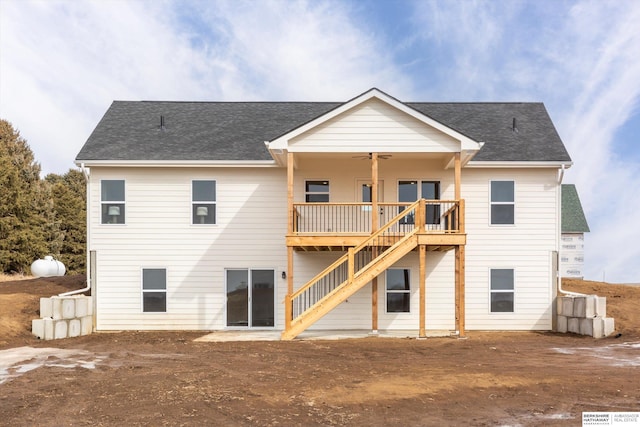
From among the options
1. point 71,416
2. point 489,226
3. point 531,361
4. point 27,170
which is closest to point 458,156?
point 489,226

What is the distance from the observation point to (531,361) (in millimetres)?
11477

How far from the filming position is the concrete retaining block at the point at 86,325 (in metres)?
16.6

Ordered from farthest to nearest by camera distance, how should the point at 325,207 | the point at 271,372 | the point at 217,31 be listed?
the point at 217,31, the point at 325,207, the point at 271,372

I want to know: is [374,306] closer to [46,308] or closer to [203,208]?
[203,208]

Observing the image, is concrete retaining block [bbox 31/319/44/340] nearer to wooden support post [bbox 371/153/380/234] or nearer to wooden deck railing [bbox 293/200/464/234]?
wooden deck railing [bbox 293/200/464/234]

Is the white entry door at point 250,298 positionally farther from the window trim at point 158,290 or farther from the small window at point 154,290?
the small window at point 154,290

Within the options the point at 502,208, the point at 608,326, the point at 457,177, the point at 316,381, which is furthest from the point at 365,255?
the point at 316,381

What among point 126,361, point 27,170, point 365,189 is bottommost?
point 126,361

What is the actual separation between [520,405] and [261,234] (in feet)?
36.1

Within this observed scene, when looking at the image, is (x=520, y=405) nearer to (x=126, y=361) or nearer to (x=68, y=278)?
(x=126, y=361)

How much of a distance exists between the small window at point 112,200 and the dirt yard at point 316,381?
4.24m

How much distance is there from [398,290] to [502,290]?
3.42 meters

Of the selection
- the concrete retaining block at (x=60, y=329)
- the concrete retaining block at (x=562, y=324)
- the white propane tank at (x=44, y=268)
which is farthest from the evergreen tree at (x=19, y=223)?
the concrete retaining block at (x=562, y=324)

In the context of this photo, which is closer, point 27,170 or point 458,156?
point 458,156
